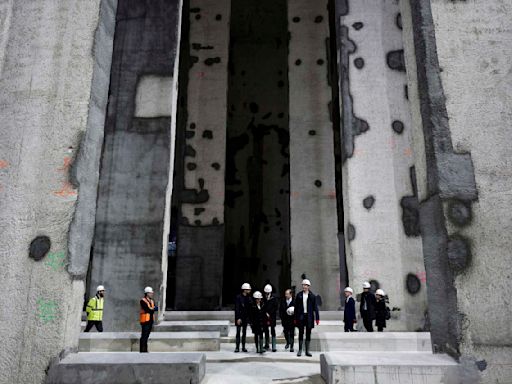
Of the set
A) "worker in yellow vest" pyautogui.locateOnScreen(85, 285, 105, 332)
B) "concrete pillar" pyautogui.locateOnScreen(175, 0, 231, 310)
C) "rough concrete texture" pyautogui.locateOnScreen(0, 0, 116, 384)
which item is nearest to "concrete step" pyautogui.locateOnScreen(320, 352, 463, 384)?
"rough concrete texture" pyautogui.locateOnScreen(0, 0, 116, 384)

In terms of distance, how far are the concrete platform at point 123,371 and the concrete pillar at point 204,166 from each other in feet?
29.2

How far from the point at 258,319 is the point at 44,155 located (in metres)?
4.06

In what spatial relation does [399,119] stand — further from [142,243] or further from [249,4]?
[249,4]

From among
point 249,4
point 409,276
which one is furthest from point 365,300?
point 249,4

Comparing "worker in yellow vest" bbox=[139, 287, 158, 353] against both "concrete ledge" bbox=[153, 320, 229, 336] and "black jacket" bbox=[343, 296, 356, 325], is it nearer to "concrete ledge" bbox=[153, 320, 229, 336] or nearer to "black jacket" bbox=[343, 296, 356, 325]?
"concrete ledge" bbox=[153, 320, 229, 336]

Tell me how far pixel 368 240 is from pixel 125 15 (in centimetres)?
794

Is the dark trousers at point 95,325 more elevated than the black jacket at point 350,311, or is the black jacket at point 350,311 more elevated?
the black jacket at point 350,311

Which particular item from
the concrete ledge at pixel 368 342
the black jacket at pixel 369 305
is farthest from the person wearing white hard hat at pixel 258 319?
the black jacket at pixel 369 305

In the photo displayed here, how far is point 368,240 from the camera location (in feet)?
29.5

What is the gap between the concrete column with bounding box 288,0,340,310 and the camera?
1184cm

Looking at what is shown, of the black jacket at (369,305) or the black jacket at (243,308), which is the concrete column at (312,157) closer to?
the black jacket at (369,305)

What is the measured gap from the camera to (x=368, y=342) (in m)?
6.66

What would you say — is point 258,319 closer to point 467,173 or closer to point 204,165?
point 467,173

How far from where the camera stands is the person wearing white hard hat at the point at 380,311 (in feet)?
26.3
